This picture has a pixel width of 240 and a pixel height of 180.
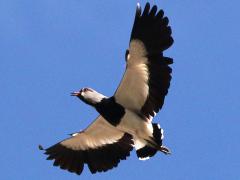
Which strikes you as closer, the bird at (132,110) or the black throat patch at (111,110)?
the bird at (132,110)

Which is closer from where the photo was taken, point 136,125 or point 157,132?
point 157,132

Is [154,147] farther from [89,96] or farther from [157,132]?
[89,96]

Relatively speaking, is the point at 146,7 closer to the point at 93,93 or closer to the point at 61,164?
the point at 93,93

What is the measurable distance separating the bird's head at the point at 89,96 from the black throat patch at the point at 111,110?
12 centimetres

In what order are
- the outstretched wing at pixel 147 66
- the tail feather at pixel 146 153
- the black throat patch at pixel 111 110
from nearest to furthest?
the outstretched wing at pixel 147 66
the black throat patch at pixel 111 110
the tail feather at pixel 146 153

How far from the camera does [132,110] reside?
30.7m

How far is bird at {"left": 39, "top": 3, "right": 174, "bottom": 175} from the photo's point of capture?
2962 cm

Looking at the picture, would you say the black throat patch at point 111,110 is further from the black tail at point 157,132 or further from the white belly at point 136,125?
the black tail at point 157,132

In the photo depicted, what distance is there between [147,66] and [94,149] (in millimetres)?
2878

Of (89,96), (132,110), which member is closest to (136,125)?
(132,110)

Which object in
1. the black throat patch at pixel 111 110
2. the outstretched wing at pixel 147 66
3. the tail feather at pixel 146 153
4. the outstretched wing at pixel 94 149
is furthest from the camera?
the outstretched wing at pixel 94 149

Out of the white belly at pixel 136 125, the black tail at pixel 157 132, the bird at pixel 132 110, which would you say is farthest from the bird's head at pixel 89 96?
the black tail at pixel 157 132

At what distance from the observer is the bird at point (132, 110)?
29625mm

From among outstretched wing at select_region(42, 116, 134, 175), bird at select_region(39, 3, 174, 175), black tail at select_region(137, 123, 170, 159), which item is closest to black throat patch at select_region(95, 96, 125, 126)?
bird at select_region(39, 3, 174, 175)
